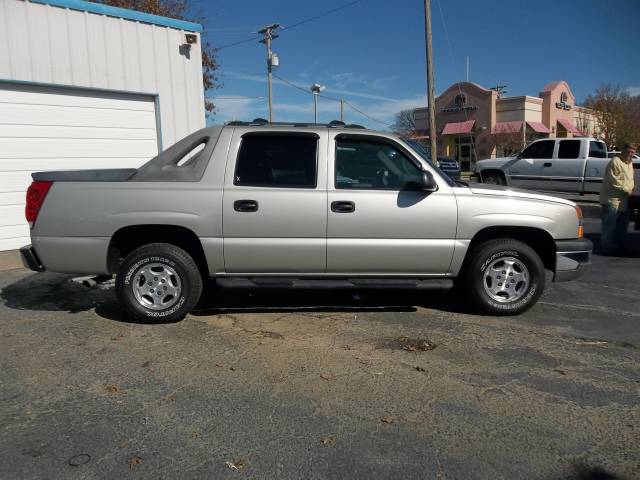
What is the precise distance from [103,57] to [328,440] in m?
8.08

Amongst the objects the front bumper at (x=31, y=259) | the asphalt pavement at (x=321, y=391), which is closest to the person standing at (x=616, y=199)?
the asphalt pavement at (x=321, y=391)

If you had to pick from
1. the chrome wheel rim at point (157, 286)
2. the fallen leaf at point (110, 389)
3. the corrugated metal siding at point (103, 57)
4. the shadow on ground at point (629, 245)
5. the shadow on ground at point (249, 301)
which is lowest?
the fallen leaf at point (110, 389)

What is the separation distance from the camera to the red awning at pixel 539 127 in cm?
3572

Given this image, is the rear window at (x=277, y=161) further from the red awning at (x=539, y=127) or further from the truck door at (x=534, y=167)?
the red awning at (x=539, y=127)

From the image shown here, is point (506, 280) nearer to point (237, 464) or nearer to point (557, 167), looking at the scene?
point (237, 464)

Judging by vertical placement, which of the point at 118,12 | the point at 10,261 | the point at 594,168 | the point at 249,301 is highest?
the point at 118,12

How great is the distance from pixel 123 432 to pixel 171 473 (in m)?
0.56

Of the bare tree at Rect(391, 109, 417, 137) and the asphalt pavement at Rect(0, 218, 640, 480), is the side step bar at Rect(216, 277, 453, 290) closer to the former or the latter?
the asphalt pavement at Rect(0, 218, 640, 480)

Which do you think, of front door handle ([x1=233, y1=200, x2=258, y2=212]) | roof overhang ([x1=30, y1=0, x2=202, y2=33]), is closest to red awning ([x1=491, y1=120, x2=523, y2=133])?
roof overhang ([x1=30, y1=0, x2=202, y2=33])

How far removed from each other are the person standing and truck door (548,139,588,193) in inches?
268

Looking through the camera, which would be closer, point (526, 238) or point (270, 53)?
point (526, 238)

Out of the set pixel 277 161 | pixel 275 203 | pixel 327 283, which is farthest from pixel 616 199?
pixel 275 203

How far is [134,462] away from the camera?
9.14ft

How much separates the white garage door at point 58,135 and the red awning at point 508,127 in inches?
1185
